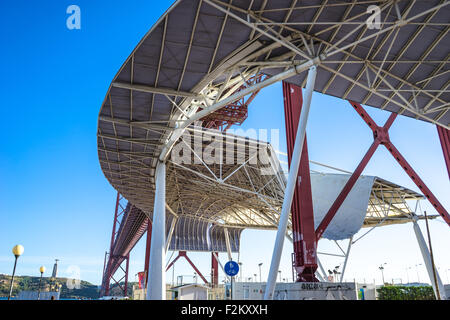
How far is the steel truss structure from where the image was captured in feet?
44.4

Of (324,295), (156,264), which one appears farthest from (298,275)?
(156,264)

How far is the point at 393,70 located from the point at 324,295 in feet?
41.0

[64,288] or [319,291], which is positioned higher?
[319,291]

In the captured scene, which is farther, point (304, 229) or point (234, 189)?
point (234, 189)

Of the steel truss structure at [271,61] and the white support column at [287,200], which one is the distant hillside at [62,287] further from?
the white support column at [287,200]

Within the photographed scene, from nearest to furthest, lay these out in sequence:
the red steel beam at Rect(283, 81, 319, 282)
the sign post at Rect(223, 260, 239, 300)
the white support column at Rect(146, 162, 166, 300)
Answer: the sign post at Rect(223, 260, 239, 300)
the red steel beam at Rect(283, 81, 319, 282)
the white support column at Rect(146, 162, 166, 300)

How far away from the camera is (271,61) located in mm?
16734

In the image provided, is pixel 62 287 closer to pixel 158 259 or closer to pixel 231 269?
pixel 158 259

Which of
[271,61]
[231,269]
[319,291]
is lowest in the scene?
[319,291]

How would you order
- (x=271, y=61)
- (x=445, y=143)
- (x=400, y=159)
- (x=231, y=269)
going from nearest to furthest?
(x=231, y=269)
(x=271, y=61)
(x=445, y=143)
(x=400, y=159)

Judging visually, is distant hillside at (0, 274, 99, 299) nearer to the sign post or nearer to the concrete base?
the concrete base

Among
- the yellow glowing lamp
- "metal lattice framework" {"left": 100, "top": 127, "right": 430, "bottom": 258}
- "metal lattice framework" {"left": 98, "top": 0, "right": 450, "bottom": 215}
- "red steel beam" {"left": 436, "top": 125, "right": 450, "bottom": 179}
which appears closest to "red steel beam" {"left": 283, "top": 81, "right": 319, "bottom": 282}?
"metal lattice framework" {"left": 98, "top": 0, "right": 450, "bottom": 215}

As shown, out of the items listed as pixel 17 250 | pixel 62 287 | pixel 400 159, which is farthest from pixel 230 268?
pixel 62 287
